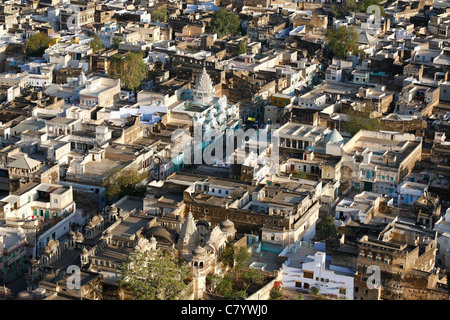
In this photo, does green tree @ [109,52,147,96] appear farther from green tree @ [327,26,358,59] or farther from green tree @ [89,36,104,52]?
green tree @ [327,26,358,59]

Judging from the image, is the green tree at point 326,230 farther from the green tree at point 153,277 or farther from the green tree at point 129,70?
Answer: the green tree at point 129,70

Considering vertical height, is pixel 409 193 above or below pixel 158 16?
below

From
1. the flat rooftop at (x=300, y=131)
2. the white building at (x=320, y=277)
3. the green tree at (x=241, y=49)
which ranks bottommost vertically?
the white building at (x=320, y=277)

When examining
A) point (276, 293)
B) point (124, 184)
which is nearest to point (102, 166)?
point (124, 184)

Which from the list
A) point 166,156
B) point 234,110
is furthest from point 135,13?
point 166,156

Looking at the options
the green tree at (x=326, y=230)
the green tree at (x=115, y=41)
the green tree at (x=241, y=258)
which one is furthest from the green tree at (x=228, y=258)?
the green tree at (x=115, y=41)

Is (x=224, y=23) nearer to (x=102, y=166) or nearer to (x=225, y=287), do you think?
(x=102, y=166)
